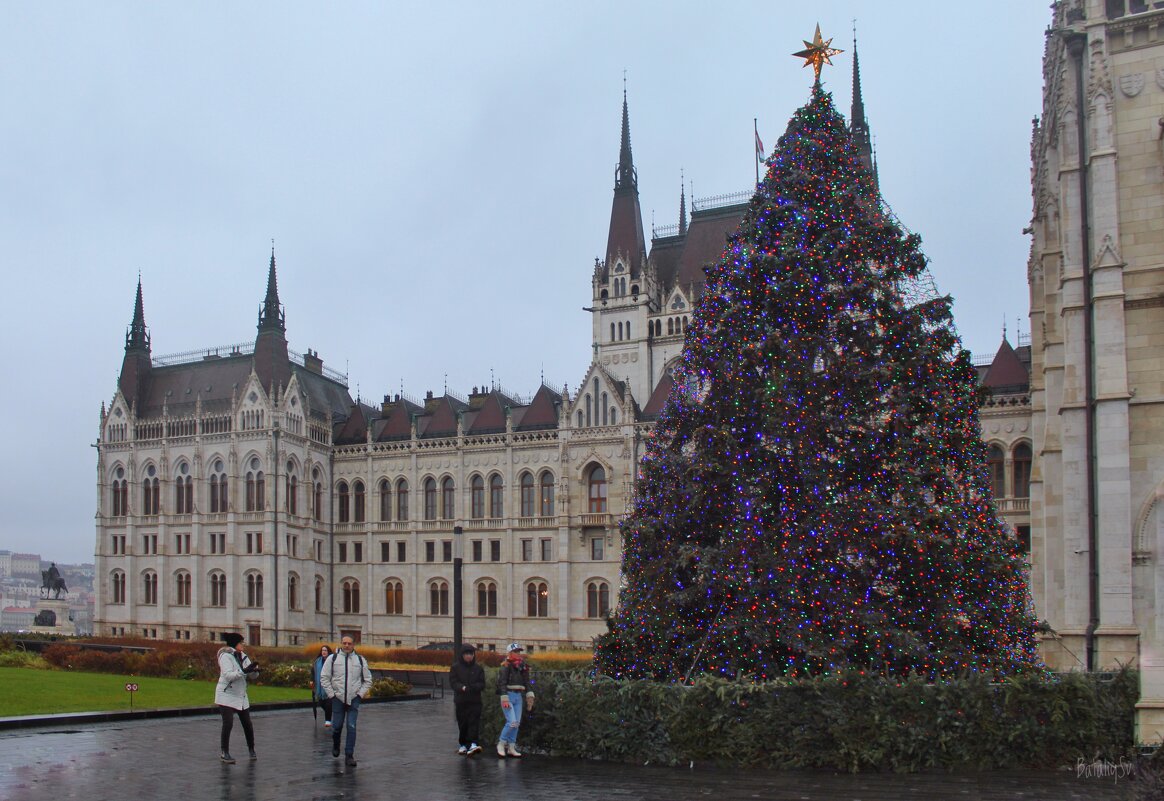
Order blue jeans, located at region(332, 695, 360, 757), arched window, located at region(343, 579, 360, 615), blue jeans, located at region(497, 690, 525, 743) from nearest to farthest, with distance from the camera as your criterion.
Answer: blue jeans, located at region(332, 695, 360, 757) → blue jeans, located at region(497, 690, 525, 743) → arched window, located at region(343, 579, 360, 615)

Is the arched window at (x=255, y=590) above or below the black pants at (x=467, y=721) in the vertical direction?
below

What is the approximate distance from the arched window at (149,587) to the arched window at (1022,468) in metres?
50.1

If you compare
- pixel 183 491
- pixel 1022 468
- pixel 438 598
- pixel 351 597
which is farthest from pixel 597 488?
pixel 183 491

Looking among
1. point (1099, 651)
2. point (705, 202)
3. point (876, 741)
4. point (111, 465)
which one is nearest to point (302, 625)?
point (111, 465)

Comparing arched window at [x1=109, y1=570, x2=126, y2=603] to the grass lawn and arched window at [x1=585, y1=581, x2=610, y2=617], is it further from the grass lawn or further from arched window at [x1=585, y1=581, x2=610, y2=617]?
the grass lawn

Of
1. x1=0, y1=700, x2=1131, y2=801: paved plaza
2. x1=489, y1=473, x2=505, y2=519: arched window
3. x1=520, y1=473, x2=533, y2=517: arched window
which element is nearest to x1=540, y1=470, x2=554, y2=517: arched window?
x1=520, y1=473, x2=533, y2=517: arched window

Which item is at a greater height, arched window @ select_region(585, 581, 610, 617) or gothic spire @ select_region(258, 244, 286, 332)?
gothic spire @ select_region(258, 244, 286, 332)

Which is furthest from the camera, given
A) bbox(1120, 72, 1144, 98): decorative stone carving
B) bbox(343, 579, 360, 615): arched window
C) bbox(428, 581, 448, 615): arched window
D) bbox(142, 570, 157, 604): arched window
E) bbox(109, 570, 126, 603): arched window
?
bbox(109, 570, 126, 603): arched window

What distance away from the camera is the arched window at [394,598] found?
66.7m

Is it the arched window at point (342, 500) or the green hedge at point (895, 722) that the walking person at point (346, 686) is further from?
the arched window at point (342, 500)

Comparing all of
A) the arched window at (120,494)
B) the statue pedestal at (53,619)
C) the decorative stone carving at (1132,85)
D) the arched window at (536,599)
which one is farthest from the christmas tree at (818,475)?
the arched window at (120,494)

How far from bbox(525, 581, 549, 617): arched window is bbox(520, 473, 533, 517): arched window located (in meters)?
4.03

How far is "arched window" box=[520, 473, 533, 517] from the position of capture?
63.3 metres

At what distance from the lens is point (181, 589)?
6788 centimetres
